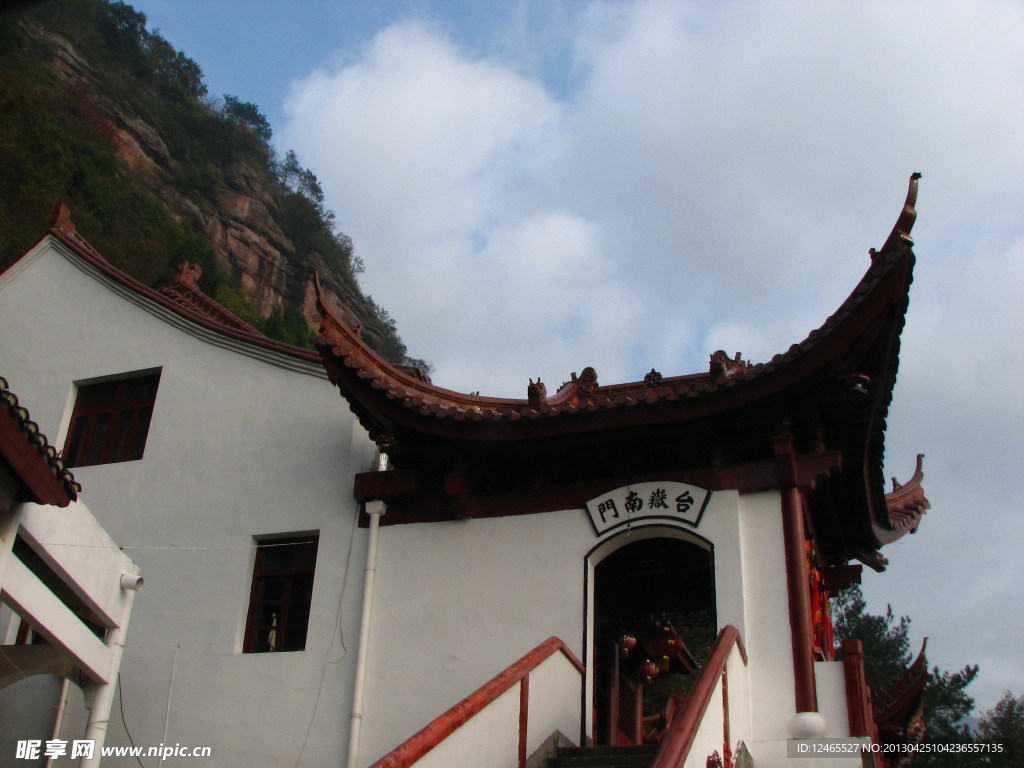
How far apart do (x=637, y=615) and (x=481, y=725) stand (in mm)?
6050

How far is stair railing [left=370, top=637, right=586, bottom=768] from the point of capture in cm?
529

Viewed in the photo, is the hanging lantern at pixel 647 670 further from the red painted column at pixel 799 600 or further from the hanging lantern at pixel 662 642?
the red painted column at pixel 799 600

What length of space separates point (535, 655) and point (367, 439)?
386 cm

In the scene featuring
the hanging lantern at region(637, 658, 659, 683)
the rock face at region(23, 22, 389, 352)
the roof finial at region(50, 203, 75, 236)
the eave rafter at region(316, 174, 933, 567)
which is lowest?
the hanging lantern at region(637, 658, 659, 683)

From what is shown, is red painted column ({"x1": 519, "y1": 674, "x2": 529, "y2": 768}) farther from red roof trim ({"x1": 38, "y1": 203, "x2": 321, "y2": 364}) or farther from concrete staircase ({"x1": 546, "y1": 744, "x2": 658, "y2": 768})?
red roof trim ({"x1": 38, "y1": 203, "x2": 321, "y2": 364})

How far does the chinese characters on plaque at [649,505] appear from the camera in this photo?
27.3 feet

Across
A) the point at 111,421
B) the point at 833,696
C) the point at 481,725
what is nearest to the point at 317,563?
the point at 111,421

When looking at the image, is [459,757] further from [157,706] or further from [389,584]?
[157,706]

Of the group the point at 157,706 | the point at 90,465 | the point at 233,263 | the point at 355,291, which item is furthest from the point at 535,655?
the point at 355,291

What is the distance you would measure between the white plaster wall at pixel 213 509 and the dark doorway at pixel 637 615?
2.92 meters

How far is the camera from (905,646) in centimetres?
2909

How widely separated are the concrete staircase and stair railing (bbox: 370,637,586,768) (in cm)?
19

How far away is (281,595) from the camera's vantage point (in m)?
9.77

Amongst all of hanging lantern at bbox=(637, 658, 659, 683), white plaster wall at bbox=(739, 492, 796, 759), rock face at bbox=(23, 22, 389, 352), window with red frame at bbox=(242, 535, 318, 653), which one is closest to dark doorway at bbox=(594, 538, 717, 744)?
hanging lantern at bbox=(637, 658, 659, 683)
